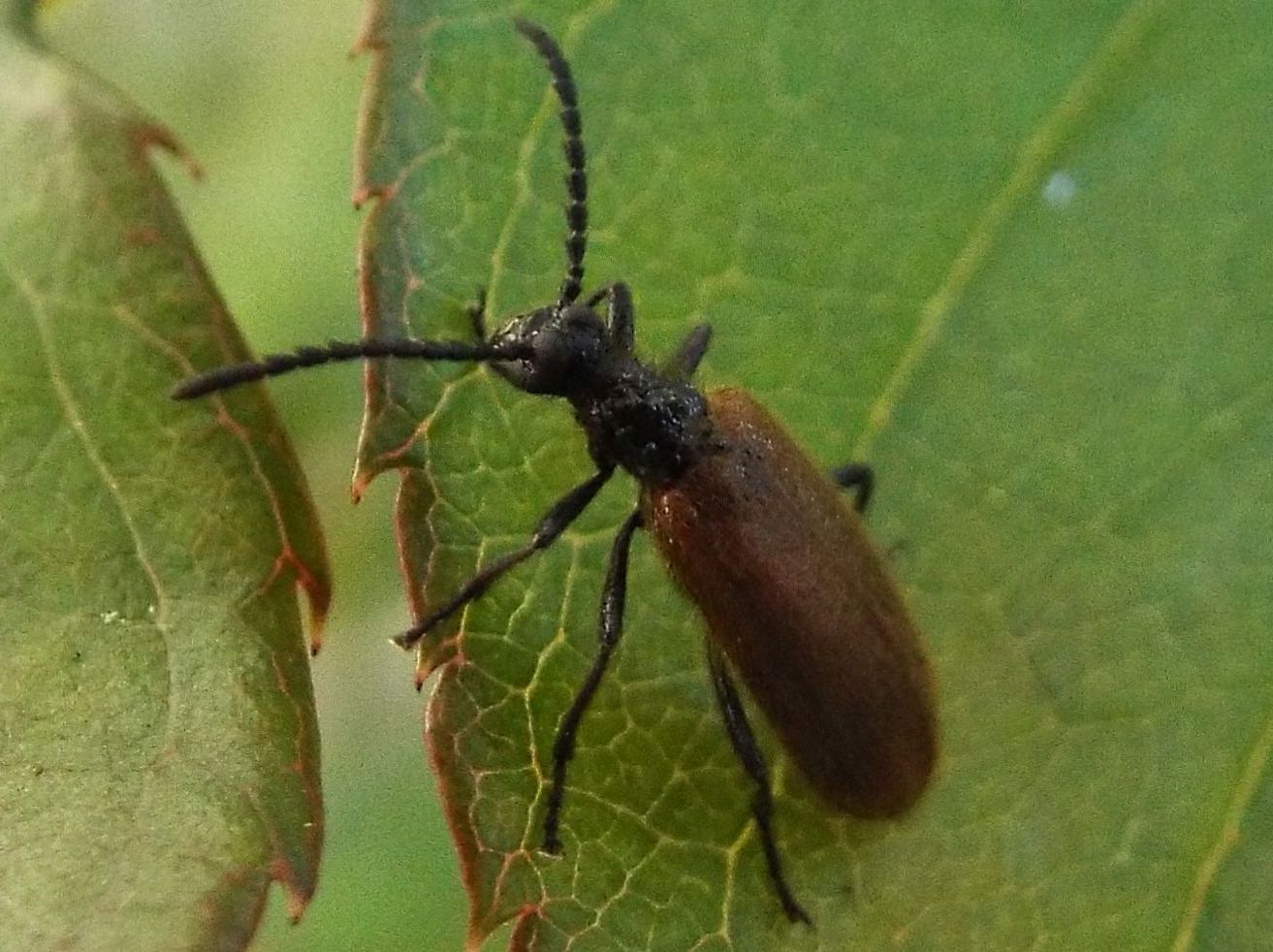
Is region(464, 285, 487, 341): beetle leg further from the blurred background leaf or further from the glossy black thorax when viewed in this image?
the glossy black thorax

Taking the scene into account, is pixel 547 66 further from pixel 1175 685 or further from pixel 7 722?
pixel 1175 685

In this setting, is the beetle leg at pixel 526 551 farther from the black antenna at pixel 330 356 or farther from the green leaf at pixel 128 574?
the black antenna at pixel 330 356

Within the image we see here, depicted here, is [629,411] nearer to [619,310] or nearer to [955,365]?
[619,310]

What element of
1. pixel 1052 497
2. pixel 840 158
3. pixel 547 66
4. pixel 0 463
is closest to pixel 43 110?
pixel 0 463

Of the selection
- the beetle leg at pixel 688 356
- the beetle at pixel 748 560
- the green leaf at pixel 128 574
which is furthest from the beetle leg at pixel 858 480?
the green leaf at pixel 128 574

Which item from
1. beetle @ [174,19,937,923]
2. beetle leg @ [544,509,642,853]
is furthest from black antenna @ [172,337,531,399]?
beetle leg @ [544,509,642,853]
